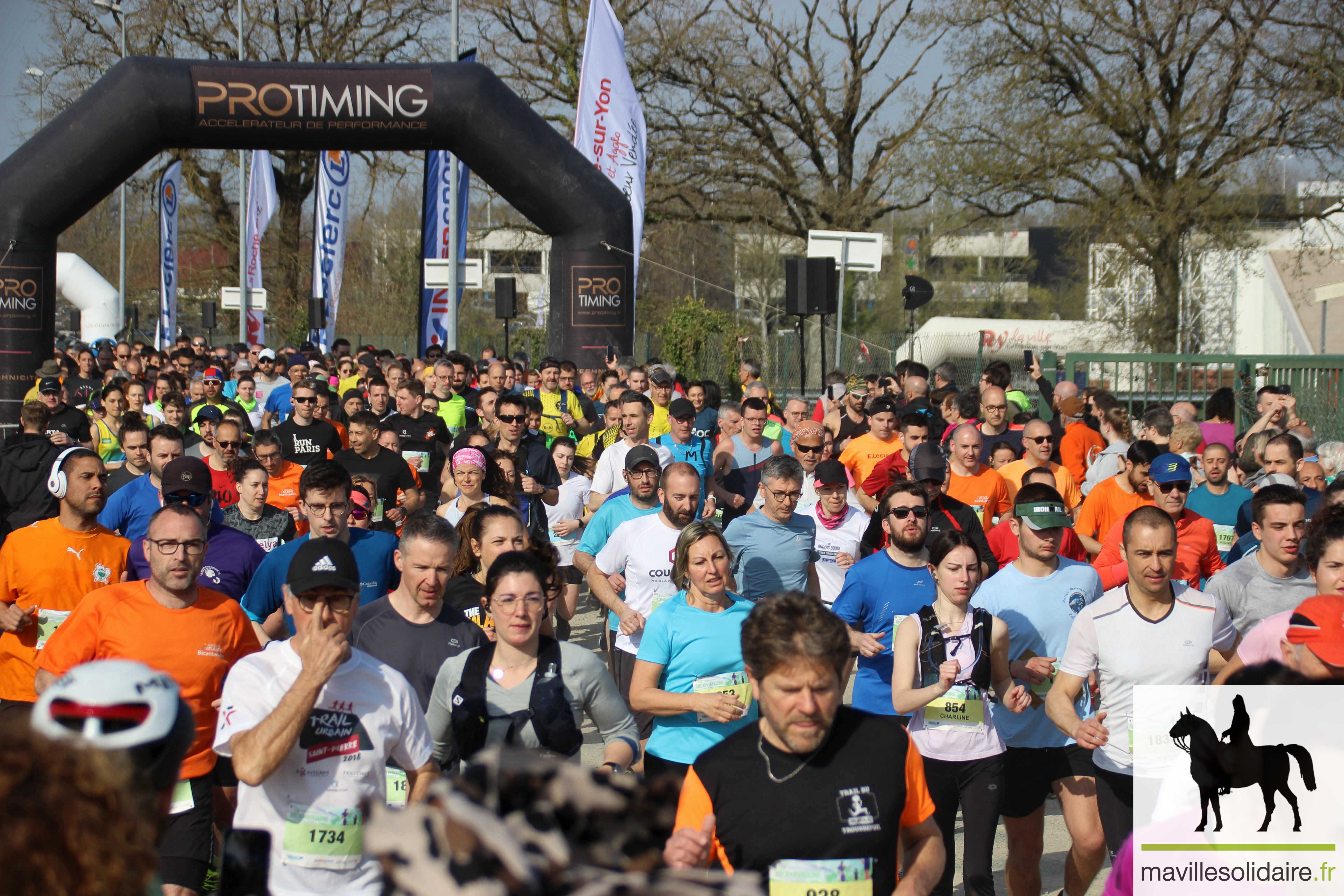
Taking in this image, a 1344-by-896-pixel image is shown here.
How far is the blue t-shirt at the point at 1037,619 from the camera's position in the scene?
4934mm

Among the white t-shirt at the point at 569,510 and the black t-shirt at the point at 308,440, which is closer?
the white t-shirt at the point at 569,510

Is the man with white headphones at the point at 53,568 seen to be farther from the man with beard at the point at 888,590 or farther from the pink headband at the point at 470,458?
the man with beard at the point at 888,590

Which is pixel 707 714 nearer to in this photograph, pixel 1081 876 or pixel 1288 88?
pixel 1081 876

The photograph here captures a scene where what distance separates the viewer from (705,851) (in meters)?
2.62

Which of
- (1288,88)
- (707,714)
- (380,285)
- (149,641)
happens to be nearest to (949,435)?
(707,714)

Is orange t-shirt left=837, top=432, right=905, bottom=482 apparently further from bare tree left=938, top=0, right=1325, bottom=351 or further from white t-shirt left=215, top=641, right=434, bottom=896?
bare tree left=938, top=0, right=1325, bottom=351

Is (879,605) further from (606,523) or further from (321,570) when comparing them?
(321,570)

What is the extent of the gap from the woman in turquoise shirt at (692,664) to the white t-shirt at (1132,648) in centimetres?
123

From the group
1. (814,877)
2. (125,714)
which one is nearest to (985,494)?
(814,877)

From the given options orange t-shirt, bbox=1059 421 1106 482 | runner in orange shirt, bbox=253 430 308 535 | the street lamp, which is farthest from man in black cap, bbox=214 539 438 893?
the street lamp

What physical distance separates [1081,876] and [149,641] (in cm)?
352

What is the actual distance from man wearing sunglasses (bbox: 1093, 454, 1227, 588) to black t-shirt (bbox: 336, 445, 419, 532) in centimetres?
427

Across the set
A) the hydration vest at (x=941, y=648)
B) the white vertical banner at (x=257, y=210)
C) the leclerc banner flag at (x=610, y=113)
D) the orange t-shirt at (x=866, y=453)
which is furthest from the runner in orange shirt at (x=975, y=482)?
the white vertical banner at (x=257, y=210)

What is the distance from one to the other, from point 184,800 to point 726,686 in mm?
1818
